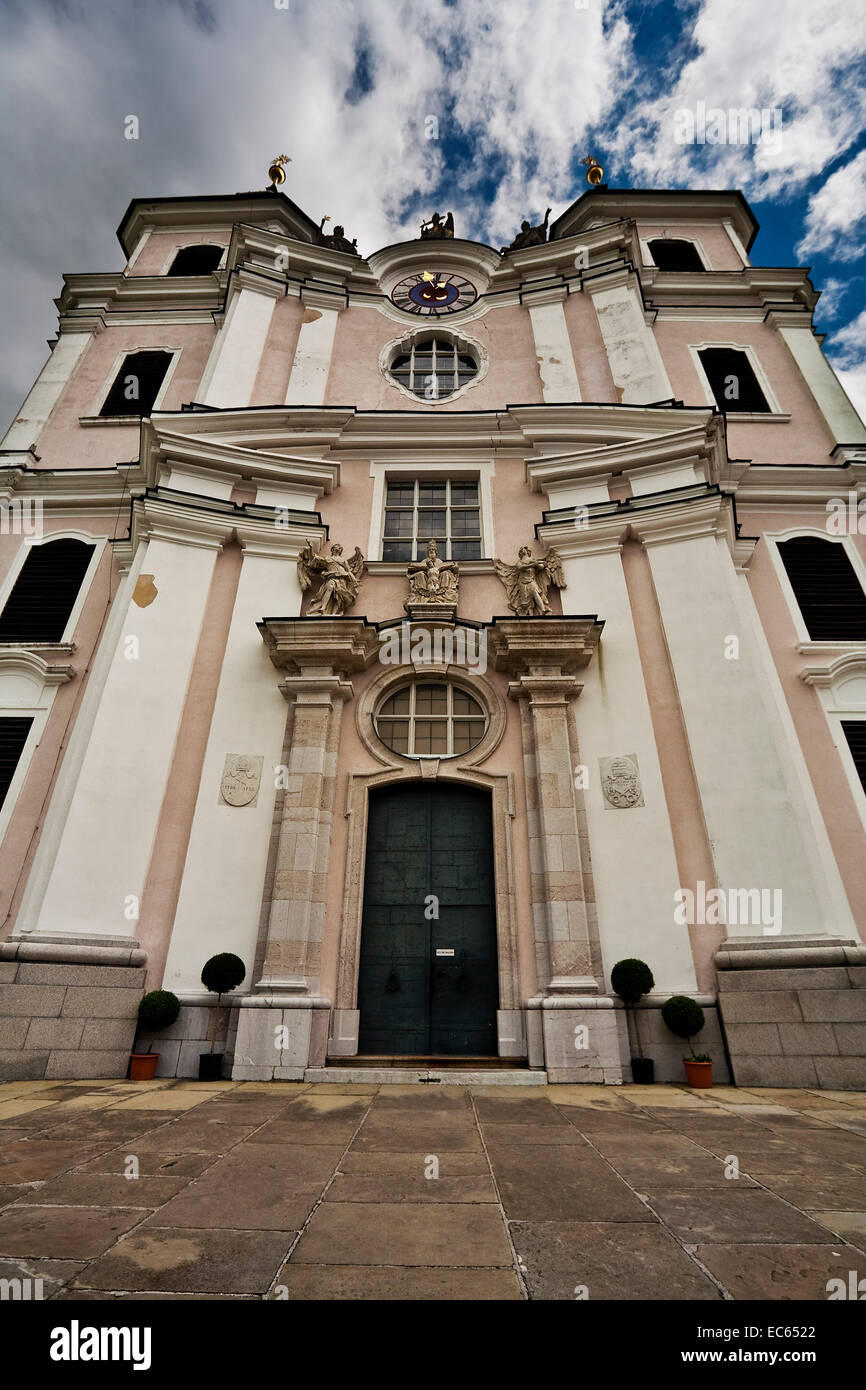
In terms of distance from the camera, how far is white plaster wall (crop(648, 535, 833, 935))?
943 cm

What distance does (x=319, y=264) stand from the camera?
19.7 meters

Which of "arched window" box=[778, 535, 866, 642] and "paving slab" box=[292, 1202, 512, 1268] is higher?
"arched window" box=[778, 535, 866, 642]

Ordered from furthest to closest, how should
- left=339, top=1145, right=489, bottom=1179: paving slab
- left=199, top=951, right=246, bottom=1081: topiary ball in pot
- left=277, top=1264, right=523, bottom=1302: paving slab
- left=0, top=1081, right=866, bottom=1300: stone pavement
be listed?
left=199, top=951, right=246, bottom=1081: topiary ball in pot → left=339, top=1145, right=489, bottom=1179: paving slab → left=0, top=1081, right=866, bottom=1300: stone pavement → left=277, top=1264, right=523, bottom=1302: paving slab

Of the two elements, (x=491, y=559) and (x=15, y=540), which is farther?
(x=15, y=540)

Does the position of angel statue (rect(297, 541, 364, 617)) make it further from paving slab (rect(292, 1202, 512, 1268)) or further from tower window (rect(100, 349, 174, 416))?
paving slab (rect(292, 1202, 512, 1268))

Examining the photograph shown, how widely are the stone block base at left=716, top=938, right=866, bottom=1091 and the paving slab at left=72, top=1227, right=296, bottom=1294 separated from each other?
7.36 metres

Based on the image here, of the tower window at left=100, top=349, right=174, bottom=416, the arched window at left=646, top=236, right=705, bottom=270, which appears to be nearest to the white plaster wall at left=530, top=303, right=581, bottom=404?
the arched window at left=646, top=236, right=705, bottom=270

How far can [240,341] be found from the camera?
16.9 metres

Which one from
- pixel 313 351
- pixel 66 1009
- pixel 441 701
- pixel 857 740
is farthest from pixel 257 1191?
pixel 313 351

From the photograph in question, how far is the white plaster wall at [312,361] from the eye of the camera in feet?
53.8
